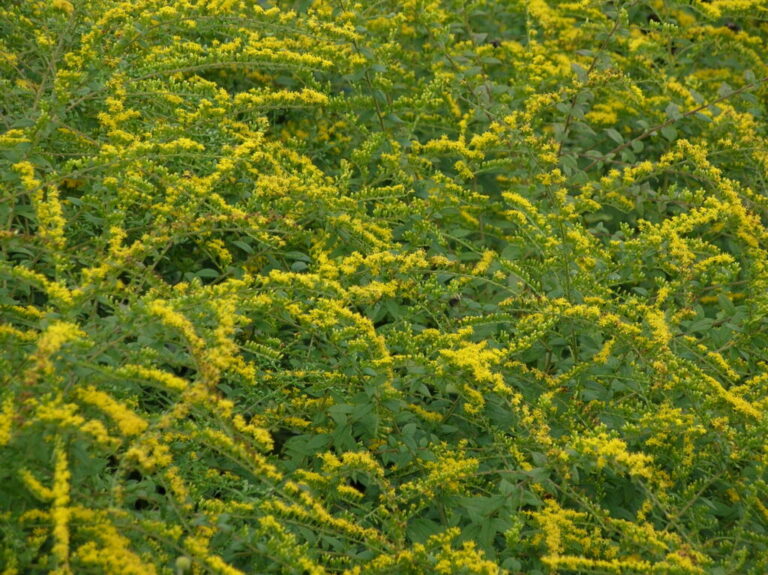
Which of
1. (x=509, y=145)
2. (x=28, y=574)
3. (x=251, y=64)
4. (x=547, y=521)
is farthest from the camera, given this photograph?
(x=509, y=145)

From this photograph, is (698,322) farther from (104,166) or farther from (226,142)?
(104,166)

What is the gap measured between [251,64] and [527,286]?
1571 mm

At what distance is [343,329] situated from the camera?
321 cm

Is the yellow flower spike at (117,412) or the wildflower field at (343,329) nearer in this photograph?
the yellow flower spike at (117,412)

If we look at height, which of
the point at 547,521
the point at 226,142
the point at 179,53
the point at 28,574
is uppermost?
the point at 179,53

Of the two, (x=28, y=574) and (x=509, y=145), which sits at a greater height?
(x=509, y=145)

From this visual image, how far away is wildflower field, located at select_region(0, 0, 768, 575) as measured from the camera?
2656 millimetres

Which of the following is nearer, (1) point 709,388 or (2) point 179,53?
(1) point 709,388

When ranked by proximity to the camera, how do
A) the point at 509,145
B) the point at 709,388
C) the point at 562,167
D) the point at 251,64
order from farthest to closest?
the point at 562,167 → the point at 509,145 → the point at 251,64 → the point at 709,388

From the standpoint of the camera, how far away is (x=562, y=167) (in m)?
4.81

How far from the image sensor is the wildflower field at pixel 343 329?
266 centimetres

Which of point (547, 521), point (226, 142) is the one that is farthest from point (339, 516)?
point (226, 142)

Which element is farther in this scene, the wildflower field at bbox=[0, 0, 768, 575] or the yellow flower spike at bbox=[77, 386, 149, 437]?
the wildflower field at bbox=[0, 0, 768, 575]

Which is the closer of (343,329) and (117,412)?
(117,412)
